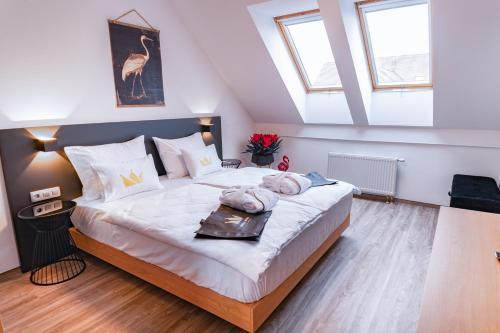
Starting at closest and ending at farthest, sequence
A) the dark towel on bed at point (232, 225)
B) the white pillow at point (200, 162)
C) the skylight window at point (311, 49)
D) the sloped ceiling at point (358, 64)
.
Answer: the dark towel on bed at point (232, 225)
the sloped ceiling at point (358, 64)
the white pillow at point (200, 162)
the skylight window at point (311, 49)

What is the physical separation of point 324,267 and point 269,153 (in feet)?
7.40

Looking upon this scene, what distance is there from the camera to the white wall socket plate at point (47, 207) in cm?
227

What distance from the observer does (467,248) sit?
1.50 metres

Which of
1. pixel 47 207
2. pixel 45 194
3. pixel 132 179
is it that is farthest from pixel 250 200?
pixel 45 194

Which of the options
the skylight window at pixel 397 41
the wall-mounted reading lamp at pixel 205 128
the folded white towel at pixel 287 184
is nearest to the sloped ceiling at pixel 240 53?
the wall-mounted reading lamp at pixel 205 128

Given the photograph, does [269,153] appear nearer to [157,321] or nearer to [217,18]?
[217,18]

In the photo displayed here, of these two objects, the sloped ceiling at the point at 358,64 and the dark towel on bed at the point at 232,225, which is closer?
the dark towel on bed at the point at 232,225

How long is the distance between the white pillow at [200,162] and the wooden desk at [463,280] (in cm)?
227

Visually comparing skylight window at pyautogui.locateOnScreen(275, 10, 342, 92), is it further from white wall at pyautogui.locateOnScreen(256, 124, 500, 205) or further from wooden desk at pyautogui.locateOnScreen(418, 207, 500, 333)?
wooden desk at pyautogui.locateOnScreen(418, 207, 500, 333)

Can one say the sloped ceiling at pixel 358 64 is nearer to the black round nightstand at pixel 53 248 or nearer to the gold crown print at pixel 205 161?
the gold crown print at pixel 205 161

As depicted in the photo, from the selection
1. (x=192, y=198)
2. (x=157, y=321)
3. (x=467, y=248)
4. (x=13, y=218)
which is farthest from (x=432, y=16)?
(x=13, y=218)

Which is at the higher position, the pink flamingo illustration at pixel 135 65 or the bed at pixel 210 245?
the pink flamingo illustration at pixel 135 65

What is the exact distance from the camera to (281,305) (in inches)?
79.0

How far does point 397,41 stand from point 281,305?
10.2ft
